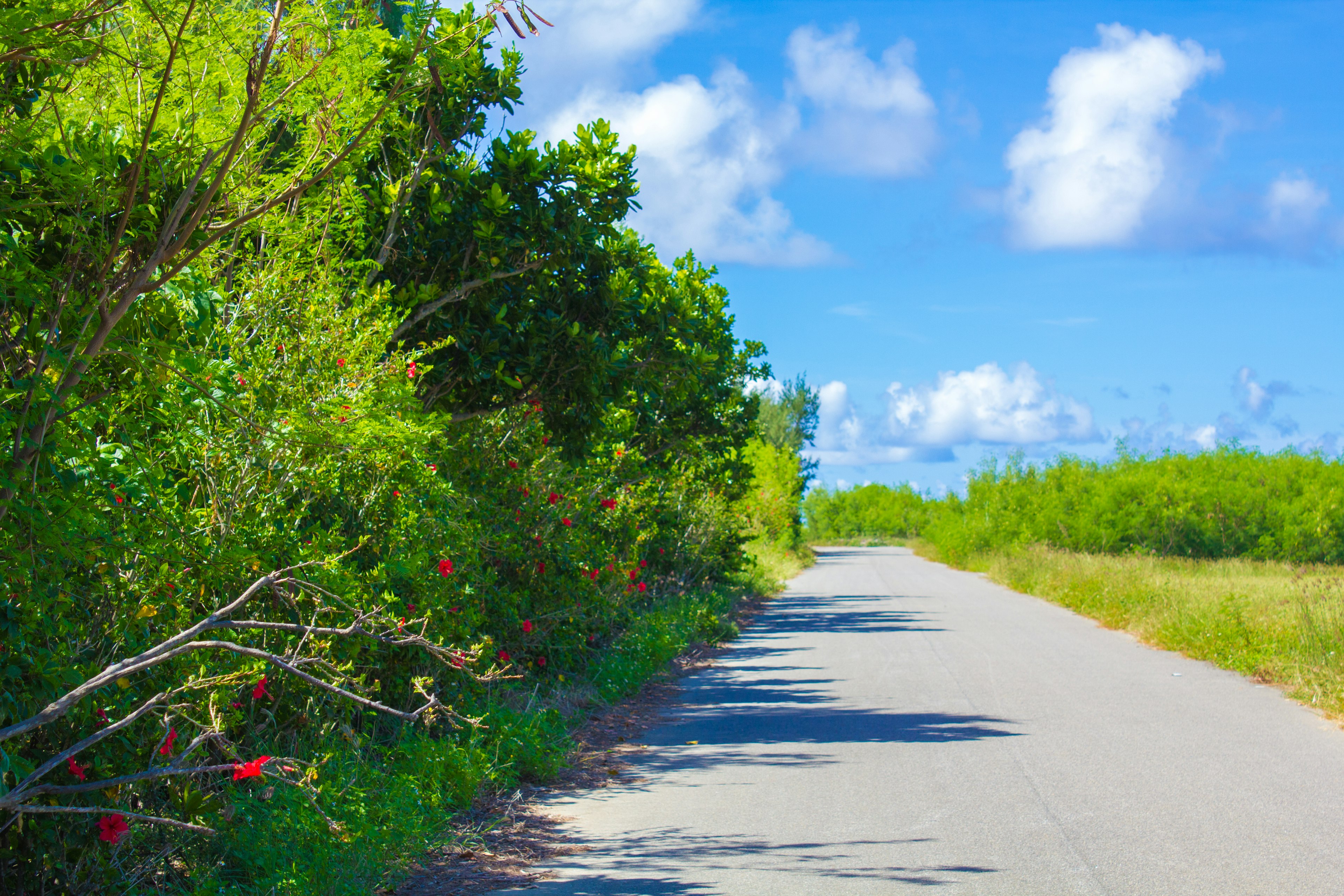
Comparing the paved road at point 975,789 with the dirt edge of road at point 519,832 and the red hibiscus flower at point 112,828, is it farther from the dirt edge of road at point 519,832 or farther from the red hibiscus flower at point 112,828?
the red hibiscus flower at point 112,828

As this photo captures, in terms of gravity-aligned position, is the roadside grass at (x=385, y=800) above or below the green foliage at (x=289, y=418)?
below

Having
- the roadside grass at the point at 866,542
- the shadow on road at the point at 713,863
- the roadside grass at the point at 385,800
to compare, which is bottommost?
the roadside grass at the point at 866,542

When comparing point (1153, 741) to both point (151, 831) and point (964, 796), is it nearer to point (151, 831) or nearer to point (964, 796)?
point (964, 796)

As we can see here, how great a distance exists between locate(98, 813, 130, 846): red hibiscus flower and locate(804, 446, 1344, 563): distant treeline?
41703 millimetres

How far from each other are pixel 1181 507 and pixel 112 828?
4447 cm

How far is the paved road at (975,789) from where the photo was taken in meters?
5.09

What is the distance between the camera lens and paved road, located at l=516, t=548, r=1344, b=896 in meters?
5.09

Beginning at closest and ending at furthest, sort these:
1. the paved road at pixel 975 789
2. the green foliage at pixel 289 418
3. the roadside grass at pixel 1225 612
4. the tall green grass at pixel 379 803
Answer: the green foliage at pixel 289 418 < the tall green grass at pixel 379 803 < the paved road at pixel 975 789 < the roadside grass at pixel 1225 612

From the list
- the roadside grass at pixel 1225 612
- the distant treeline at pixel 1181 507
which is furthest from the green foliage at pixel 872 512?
the roadside grass at pixel 1225 612

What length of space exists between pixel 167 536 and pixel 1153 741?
751 centimetres

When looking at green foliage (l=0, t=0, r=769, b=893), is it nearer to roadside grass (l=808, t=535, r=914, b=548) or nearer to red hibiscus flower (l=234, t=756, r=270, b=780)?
red hibiscus flower (l=234, t=756, r=270, b=780)

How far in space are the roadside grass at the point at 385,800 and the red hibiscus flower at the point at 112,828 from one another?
1.64 ft

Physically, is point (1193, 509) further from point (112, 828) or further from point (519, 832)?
point (112, 828)

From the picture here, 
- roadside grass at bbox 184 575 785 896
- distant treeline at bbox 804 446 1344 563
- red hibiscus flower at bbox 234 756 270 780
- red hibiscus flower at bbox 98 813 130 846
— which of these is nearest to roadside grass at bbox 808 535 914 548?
distant treeline at bbox 804 446 1344 563
